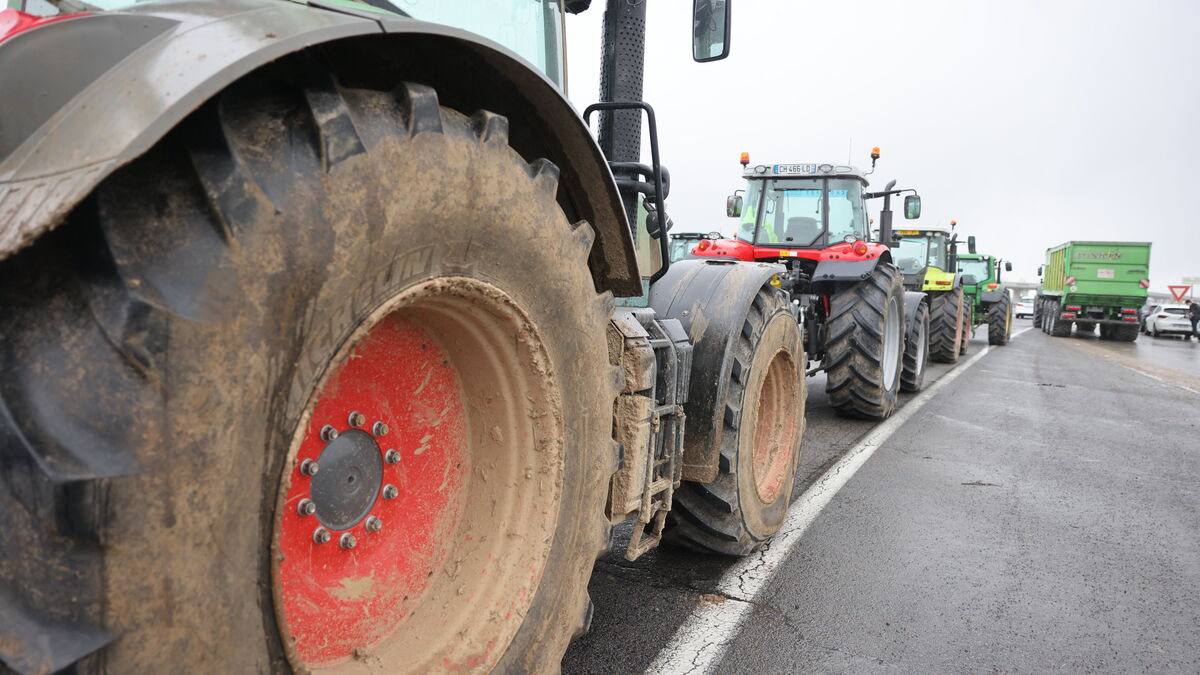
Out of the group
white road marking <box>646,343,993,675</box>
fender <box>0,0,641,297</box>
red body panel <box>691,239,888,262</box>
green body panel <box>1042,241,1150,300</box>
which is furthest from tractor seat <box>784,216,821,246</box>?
green body panel <box>1042,241,1150,300</box>

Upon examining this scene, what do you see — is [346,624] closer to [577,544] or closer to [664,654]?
[577,544]

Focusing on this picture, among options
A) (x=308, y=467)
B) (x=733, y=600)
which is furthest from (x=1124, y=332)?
(x=308, y=467)

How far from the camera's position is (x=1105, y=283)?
78.1ft

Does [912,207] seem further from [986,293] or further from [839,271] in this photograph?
[986,293]

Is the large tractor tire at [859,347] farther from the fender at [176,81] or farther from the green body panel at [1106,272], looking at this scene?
the green body panel at [1106,272]

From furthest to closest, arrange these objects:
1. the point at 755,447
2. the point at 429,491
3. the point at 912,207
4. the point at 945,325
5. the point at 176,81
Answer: the point at 945,325, the point at 912,207, the point at 755,447, the point at 429,491, the point at 176,81

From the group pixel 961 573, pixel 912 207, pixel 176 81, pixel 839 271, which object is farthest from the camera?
pixel 912 207

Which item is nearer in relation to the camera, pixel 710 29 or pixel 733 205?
pixel 710 29

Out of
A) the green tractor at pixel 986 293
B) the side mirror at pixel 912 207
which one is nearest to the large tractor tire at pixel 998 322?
the green tractor at pixel 986 293

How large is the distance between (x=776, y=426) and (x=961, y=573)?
1.13 meters

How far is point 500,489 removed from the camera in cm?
198

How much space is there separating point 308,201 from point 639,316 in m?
1.73

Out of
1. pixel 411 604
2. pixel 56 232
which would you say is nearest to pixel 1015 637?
pixel 411 604

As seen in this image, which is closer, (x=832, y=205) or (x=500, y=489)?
(x=500, y=489)
